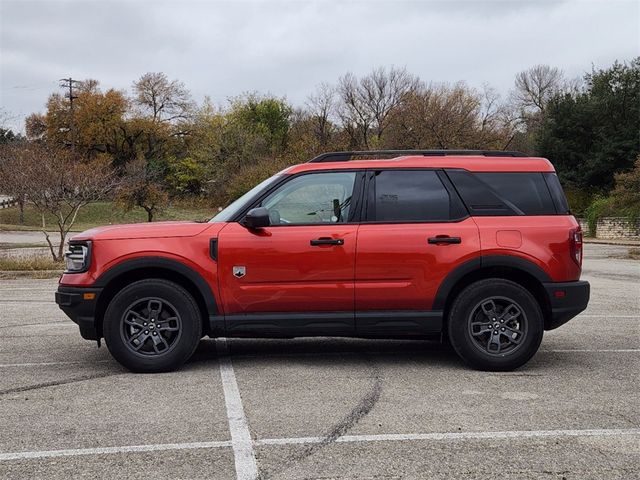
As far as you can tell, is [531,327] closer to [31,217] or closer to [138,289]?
[138,289]

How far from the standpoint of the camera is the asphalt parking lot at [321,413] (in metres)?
3.89

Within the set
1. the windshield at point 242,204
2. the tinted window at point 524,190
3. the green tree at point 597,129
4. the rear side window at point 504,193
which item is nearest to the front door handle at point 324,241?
the windshield at point 242,204

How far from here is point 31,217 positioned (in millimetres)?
61188

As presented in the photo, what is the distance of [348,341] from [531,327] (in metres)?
2.32

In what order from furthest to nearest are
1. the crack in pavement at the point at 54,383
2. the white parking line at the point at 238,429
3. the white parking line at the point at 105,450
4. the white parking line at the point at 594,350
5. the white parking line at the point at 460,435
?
the white parking line at the point at 594,350, the crack in pavement at the point at 54,383, the white parking line at the point at 460,435, the white parking line at the point at 105,450, the white parking line at the point at 238,429

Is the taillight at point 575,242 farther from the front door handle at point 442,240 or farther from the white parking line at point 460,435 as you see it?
the white parking line at point 460,435

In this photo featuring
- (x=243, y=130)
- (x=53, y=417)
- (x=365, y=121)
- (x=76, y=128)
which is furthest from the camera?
(x=76, y=128)

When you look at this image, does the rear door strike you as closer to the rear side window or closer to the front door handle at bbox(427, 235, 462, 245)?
the front door handle at bbox(427, 235, 462, 245)

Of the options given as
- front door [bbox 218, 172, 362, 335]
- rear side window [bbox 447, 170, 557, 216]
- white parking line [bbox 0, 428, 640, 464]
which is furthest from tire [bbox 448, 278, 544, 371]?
white parking line [bbox 0, 428, 640, 464]

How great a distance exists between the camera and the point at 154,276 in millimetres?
6227

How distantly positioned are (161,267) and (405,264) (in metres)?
2.17

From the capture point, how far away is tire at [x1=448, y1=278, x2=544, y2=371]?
241 inches

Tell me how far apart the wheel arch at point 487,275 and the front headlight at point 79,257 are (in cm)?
314

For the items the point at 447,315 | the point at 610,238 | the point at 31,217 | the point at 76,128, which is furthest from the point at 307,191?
the point at 76,128
